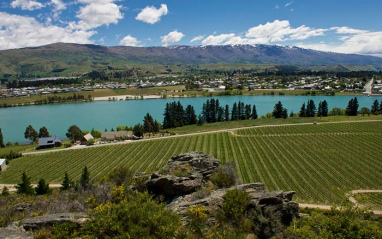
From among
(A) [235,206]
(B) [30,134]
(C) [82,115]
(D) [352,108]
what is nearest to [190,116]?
(B) [30,134]

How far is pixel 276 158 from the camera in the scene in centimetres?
4078

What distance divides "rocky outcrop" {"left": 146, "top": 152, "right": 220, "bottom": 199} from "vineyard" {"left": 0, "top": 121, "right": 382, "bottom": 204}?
13792mm

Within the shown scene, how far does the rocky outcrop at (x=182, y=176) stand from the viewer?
16328 mm

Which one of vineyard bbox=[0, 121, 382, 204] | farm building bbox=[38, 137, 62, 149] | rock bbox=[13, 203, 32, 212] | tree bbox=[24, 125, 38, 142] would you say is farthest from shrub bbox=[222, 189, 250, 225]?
tree bbox=[24, 125, 38, 142]

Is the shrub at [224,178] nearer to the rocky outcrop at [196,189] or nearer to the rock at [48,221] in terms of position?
the rocky outcrop at [196,189]

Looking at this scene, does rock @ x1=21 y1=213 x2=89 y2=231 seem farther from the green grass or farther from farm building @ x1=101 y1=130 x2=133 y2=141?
farm building @ x1=101 y1=130 x2=133 y2=141

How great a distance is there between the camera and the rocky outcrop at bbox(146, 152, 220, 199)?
53.6ft

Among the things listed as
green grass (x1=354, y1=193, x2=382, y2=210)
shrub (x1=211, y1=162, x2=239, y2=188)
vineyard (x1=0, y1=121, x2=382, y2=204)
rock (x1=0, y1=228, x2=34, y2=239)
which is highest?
rock (x1=0, y1=228, x2=34, y2=239)

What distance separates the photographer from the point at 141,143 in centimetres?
5553

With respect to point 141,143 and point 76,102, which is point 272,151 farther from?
point 76,102

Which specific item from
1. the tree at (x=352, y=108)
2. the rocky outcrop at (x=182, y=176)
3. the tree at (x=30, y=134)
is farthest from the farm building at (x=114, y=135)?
the tree at (x=352, y=108)

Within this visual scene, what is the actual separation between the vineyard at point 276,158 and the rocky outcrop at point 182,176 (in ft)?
45.2

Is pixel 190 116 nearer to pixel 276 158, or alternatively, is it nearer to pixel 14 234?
pixel 276 158

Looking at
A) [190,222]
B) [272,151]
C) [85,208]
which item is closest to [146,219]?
[190,222]
